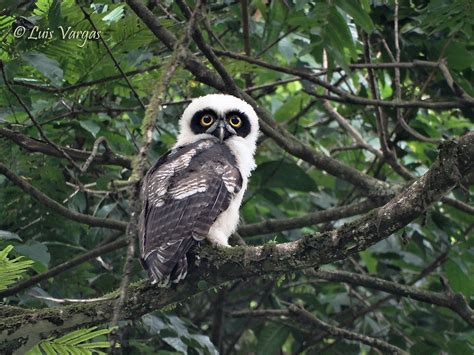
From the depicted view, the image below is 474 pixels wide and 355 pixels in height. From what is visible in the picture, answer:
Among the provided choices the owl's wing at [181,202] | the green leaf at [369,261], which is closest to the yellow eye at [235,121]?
the owl's wing at [181,202]

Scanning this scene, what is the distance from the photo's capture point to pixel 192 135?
542 cm

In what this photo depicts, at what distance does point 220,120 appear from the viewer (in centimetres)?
535

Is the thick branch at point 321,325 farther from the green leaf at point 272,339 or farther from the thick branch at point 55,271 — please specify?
the thick branch at point 55,271

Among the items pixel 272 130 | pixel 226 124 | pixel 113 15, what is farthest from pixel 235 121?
pixel 113 15

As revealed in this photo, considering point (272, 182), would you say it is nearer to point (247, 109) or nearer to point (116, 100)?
point (247, 109)

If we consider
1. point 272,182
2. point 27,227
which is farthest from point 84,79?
point 272,182

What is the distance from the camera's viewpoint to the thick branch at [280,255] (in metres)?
3.02

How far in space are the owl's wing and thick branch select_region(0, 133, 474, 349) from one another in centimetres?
12

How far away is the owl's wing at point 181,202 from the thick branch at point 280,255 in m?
0.12

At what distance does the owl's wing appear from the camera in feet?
12.8

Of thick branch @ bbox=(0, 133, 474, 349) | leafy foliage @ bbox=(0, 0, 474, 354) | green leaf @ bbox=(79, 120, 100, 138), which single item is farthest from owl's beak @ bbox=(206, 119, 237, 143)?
thick branch @ bbox=(0, 133, 474, 349)

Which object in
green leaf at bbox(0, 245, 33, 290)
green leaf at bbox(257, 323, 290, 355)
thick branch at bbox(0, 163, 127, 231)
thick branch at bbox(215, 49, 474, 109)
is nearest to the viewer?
green leaf at bbox(0, 245, 33, 290)

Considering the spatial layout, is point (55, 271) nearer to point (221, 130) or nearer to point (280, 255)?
point (221, 130)

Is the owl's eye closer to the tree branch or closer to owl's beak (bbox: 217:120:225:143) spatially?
owl's beak (bbox: 217:120:225:143)
